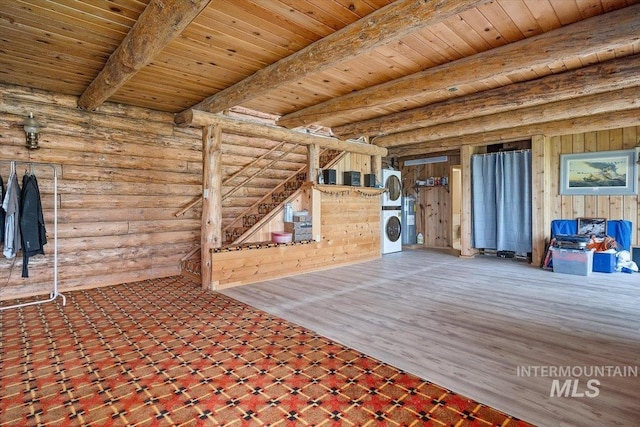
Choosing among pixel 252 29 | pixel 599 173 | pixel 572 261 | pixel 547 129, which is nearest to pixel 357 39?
pixel 252 29

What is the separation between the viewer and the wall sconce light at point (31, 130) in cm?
436

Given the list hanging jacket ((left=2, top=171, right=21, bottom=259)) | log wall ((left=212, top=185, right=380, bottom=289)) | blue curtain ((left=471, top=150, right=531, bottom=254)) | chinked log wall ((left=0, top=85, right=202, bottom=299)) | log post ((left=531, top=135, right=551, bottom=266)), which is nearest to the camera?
hanging jacket ((left=2, top=171, right=21, bottom=259))

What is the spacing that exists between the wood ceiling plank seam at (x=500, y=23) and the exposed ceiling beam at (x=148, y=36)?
2147mm

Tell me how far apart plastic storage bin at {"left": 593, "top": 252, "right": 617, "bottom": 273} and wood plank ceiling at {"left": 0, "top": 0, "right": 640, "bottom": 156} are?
224 centimetres

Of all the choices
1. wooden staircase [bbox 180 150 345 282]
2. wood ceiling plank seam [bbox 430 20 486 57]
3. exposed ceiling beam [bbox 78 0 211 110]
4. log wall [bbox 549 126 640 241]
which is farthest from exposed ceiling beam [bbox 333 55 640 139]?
exposed ceiling beam [bbox 78 0 211 110]

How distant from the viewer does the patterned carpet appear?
78.5 inches

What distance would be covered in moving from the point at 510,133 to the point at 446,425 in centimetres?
656

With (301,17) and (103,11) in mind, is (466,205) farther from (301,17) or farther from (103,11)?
(103,11)

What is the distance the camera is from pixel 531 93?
4.39 m

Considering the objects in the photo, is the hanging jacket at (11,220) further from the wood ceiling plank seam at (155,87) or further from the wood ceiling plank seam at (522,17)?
the wood ceiling plank seam at (522,17)

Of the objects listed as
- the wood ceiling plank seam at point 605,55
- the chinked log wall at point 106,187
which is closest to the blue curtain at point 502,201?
the wood ceiling plank seam at point 605,55

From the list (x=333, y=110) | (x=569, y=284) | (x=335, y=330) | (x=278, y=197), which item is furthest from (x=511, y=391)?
(x=278, y=197)

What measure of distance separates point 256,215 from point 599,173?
21.6 ft

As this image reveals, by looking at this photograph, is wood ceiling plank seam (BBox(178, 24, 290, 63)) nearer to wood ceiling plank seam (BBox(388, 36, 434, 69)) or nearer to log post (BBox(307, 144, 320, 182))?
wood ceiling plank seam (BBox(388, 36, 434, 69))
